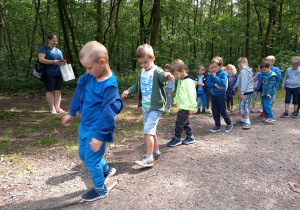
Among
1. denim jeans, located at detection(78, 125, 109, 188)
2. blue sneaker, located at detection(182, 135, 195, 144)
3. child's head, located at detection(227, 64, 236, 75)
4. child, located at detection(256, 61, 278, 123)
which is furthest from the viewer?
child's head, located at detection(227, 64, 236, 75)

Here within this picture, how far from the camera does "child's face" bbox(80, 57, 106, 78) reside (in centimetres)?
237

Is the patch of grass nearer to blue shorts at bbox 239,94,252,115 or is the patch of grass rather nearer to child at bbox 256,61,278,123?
blue shorts at bbox 239,94,252,115

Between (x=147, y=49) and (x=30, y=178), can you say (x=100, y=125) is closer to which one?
(x=147, y=49)

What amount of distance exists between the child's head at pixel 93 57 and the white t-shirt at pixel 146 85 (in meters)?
→ 1.23

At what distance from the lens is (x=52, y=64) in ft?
22.0

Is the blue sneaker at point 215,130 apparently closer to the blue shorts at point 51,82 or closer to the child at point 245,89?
the child at point 245,89

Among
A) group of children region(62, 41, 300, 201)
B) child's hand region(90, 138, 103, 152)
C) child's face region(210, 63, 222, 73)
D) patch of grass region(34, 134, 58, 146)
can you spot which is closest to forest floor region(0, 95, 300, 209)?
patch of grass region(34, 134, 58, 146)

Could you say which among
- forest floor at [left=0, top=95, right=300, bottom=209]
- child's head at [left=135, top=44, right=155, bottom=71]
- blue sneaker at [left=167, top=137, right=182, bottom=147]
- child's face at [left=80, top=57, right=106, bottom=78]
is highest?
child's head at [left=135, top=44, right=155, bottom=71]

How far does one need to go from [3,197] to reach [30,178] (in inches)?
20.7

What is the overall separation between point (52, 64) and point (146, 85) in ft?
14.4

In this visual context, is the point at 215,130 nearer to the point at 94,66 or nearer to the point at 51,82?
the point at 94,66

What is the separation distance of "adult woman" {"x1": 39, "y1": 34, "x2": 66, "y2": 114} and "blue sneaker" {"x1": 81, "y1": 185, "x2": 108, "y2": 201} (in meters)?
4.84

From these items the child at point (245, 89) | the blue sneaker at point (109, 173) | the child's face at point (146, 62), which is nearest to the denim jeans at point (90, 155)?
the blue sneaker at point (109, 173)

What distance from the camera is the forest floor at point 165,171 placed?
2771mm
